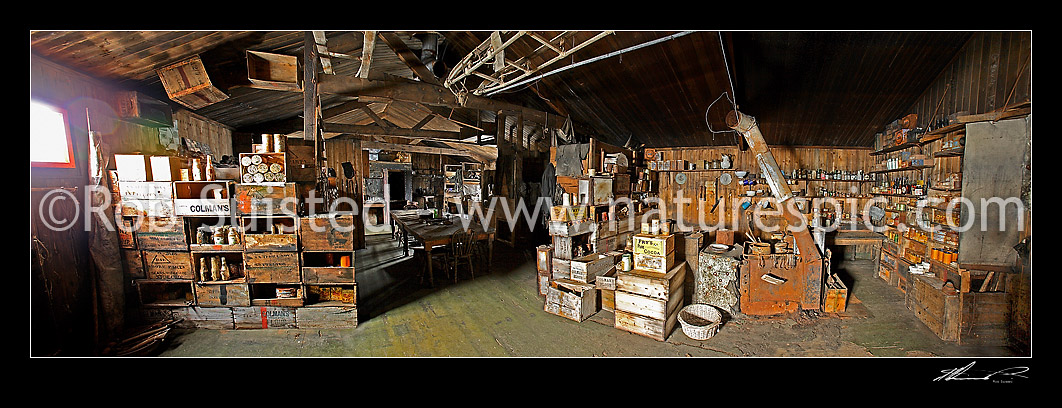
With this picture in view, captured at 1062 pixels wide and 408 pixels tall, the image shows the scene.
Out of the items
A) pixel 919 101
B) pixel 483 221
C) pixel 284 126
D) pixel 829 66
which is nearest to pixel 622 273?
pixel 829 66

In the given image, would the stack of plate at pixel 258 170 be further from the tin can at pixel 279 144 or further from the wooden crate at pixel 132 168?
the wooden crate at pixel 132 168

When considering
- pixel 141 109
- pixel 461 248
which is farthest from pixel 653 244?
pixel 141 109

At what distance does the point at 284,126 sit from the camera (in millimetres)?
7543

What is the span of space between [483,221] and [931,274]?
313 inches

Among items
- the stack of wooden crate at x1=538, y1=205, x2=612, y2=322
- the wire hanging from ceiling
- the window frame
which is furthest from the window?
the wire hanging from ceiling

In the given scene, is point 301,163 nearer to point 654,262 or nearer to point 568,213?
point 568,213

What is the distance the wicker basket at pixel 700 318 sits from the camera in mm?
3984

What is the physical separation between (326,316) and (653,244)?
4.03 meters

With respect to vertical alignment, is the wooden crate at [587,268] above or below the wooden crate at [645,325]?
above

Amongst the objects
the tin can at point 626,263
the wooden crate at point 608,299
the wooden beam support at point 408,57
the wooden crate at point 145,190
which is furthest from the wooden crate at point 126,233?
the tin can at point 626,263

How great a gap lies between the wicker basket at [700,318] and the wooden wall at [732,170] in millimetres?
4030

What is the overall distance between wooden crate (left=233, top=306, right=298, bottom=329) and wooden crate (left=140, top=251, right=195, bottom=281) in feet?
2.24

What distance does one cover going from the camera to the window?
10.5 feet
